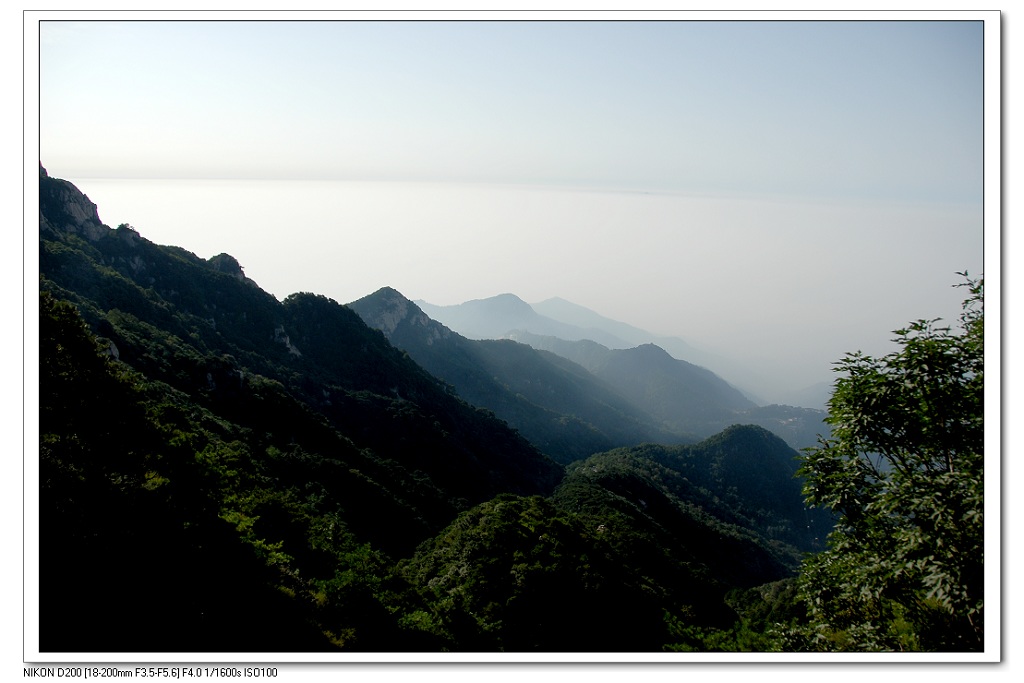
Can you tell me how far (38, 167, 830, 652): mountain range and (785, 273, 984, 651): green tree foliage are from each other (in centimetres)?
154

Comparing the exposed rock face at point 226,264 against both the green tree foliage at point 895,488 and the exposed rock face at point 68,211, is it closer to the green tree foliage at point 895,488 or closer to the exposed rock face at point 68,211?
the exposed rock face at point 68,211

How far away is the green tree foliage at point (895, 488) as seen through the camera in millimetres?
8508

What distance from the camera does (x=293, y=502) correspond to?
27000 mm

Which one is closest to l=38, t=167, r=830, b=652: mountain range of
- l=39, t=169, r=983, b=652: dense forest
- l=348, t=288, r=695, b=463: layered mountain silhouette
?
l=39, t=169, r=983, b=652: dense forest

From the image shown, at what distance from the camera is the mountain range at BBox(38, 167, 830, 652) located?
10633 mm

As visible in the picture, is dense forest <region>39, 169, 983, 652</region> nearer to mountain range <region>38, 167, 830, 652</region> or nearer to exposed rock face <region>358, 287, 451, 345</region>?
mountain range <region>38, 167, 830, 652</region>

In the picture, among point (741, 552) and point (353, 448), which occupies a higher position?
point (353, 448)

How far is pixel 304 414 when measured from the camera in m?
45.5

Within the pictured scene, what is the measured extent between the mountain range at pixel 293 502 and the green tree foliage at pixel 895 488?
1539 millimetres

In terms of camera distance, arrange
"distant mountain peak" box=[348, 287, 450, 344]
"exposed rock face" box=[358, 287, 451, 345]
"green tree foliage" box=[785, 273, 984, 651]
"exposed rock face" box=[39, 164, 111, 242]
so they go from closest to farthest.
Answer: "green tree foliage" box=[785, 273, 984, 651], "exposed rock face" box=[39, 164, 111, 242], "exposed rock face" box=[358, 287, 451, 345], "distant mountain peak" box=[348, 287, 450, 344]

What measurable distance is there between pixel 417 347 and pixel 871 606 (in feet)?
461
